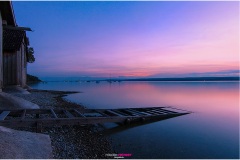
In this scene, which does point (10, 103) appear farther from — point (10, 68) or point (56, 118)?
point (10, 68)

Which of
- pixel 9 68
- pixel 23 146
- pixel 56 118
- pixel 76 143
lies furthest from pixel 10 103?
pixel 9 68

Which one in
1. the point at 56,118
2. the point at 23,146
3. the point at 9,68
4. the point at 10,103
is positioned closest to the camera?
the point at 23,146

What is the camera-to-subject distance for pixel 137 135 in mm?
11438

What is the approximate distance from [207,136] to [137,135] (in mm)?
4200

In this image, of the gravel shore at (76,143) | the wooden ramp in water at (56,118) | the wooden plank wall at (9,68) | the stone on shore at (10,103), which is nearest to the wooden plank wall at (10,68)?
the wooden plank wall at (9,68)

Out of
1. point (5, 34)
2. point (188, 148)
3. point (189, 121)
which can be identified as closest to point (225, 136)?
point (189, 121)

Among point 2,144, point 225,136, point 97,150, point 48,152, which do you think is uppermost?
point 2,144

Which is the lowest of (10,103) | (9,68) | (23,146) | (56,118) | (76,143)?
(76,143)

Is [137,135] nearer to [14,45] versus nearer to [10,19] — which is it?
[10,19]

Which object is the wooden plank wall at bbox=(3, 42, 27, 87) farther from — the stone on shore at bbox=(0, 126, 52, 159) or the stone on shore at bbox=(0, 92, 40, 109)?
the stone on shore at bbox=(0, 126, 52, 159)

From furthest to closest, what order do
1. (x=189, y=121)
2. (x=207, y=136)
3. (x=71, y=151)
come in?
(x=189, y=121)
(x=207, y=136)
(x=71, y=151)

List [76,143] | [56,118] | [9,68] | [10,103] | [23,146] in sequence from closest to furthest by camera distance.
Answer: [23,146] < [76,143] < [56,118] < [10,103] < [9,68]

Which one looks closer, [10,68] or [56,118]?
[56,118]

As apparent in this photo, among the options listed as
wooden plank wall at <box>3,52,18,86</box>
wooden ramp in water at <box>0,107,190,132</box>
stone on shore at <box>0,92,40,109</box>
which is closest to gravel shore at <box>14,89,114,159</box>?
wooden ramp in water at <box>0,107,190,132</box>
